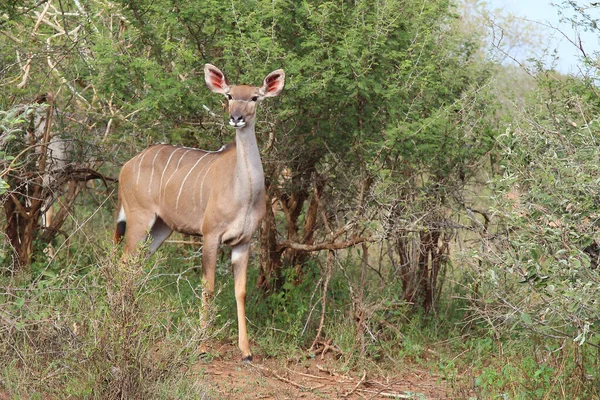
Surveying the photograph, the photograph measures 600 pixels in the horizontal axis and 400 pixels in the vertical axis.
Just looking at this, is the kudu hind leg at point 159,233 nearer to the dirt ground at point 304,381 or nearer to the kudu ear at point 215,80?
the dirt ground at point 304,381

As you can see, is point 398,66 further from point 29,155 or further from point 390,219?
point 29,155

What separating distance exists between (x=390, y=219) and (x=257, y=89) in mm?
1072

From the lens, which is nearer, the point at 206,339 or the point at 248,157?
the point at 206,339

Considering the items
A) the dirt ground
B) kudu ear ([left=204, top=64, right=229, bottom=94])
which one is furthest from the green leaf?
kudu ear ([left=204, top=64, right=229, bottom=94])

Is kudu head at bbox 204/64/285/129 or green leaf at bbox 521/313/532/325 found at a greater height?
kudu head at bbox 204/64/285/129

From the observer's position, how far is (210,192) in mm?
5691

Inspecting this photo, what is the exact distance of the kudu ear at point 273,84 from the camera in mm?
5023

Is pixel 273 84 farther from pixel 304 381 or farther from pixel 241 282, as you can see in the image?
pixel 304 381

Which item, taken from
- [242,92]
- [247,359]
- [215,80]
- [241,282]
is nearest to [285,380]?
[247,359]

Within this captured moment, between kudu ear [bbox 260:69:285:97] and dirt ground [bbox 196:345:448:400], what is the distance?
1.53 m

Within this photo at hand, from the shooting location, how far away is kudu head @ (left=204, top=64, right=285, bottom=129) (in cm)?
507

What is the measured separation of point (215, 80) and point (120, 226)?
1454 mm

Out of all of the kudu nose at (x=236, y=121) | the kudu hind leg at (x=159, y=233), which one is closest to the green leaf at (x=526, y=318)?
the kudu nose at (x=236, y=121)

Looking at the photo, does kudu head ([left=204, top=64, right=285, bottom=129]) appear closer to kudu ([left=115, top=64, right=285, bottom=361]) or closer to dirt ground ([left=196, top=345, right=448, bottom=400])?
kudu ([left=115, top=64, right=285, bottom=361])
